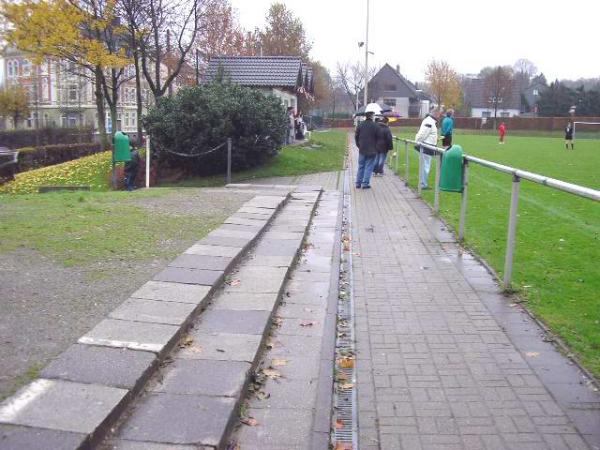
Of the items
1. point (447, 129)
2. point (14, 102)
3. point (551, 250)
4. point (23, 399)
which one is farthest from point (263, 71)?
point (14, 102)

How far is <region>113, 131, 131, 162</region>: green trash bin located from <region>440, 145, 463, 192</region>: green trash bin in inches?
460

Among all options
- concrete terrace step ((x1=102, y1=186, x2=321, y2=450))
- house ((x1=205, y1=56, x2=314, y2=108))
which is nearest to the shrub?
house ((x1=205, y1=56, x2=314, y2=108))

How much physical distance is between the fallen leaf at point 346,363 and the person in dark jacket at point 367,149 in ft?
33.4

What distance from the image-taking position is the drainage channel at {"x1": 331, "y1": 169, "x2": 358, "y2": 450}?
137 inches

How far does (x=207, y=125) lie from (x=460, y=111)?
9110 cm

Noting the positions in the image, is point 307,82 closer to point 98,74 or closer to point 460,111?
point 98,74

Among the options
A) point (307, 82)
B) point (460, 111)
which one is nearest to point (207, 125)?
point (307, 82)

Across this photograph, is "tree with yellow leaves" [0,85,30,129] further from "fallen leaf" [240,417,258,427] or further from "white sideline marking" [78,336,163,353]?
"fallen leaf" [240,417,258,427]

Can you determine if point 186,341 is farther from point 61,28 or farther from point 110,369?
point 61,28

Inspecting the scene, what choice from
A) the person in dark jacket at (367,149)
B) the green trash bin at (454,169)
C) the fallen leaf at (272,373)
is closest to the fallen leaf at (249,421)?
the fallen leaf at (272,373)

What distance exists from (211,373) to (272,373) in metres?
0.45

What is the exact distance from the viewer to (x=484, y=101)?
104 meters

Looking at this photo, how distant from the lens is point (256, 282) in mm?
6164

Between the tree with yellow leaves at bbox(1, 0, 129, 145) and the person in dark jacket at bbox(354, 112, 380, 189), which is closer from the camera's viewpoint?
the person in dark jacket at bbox(354, 112, 380, 189)
